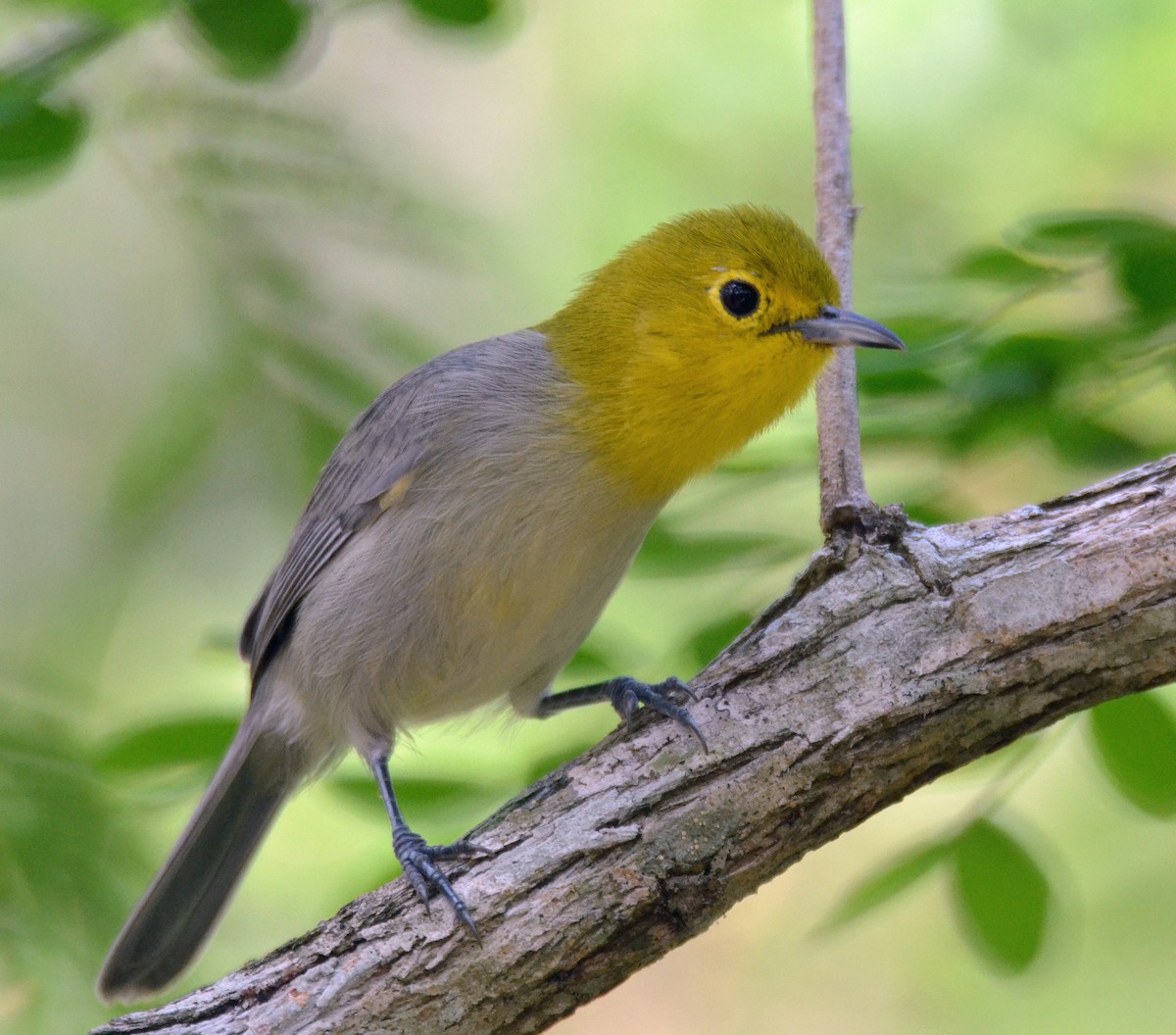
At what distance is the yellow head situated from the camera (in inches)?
148

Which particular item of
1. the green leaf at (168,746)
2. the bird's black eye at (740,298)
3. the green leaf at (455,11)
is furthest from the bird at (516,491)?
the green leaf at (455,11)

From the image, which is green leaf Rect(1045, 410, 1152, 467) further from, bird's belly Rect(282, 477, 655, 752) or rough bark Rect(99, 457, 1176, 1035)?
bird's belly Rect(282, 477, 655, 752)

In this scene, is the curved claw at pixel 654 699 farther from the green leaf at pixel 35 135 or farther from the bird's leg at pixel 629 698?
the green leaf at pixel 35 135

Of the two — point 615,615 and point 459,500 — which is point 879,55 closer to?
point 615,615

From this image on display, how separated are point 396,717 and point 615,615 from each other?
50.3 inches

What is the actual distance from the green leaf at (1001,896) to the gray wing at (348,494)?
195 cm

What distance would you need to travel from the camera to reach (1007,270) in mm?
3352

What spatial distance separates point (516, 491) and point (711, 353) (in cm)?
69

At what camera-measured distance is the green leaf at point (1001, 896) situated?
10.2 feet

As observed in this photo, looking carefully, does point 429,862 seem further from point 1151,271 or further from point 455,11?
point 455,11

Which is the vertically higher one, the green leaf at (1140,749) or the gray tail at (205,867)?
the gray tail at (205,867)

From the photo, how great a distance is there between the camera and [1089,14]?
17.7ft

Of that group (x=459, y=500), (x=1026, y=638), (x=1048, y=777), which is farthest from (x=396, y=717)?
(x=1048, y=777)

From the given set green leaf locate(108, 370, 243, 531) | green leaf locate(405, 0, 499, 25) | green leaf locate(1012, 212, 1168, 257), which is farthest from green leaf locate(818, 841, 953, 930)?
green leaf locate(405, 0, 499, 25)
